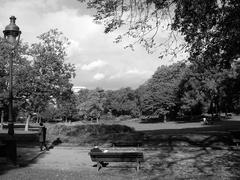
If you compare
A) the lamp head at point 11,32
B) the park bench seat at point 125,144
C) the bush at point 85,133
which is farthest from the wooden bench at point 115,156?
the bush at point 85,133

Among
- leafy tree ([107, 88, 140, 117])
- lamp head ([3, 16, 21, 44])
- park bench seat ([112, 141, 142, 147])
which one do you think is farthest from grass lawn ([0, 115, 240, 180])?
leafy tree ([107, 88, 140, 117])

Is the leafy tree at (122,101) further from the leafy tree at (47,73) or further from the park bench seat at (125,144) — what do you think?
the park bench seat at (125,144)

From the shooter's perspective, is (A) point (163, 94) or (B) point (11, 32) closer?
(B) point (11, 32)

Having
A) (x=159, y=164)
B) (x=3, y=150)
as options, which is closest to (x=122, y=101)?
(x=159, y=164)

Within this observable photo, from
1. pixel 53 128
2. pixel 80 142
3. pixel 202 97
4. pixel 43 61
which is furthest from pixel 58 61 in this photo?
pixel 202 97

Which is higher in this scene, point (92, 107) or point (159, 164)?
point (92, 107)

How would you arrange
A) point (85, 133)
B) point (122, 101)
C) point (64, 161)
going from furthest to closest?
point (122, 101) < point (85, 133) < point (64, 161)

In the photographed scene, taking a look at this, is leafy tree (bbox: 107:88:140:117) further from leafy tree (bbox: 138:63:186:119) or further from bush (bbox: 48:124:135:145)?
bush (bbox: 48:124:135:145)

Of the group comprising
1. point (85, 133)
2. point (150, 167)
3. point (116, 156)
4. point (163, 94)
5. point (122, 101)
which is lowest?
point (150, 167)

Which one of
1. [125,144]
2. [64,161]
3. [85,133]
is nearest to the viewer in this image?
[64,161]

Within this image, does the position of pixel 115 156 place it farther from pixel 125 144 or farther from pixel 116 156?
pixel 125 144

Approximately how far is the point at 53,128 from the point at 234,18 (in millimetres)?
20403

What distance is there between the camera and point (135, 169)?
44.5 ft

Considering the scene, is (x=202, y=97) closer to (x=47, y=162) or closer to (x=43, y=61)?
(x=43, y=61)
